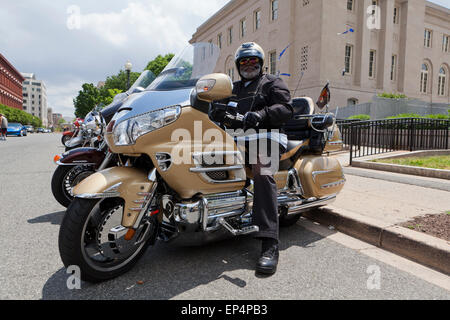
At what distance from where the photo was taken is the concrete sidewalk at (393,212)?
9.36 ft

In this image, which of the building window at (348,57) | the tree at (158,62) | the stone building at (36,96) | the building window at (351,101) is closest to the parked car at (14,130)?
the tree at (158,62)

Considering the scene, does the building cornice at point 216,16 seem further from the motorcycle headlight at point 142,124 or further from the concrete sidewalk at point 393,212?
the motorcycle headlight at point 142,124

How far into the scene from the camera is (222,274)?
2.51 m

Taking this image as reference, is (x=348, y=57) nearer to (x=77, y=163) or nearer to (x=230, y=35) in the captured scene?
(x=230, y=35)

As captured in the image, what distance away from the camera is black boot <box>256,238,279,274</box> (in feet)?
8.25

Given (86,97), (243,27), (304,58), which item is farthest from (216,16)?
(86,97)

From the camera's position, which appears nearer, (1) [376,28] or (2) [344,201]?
(2) [344,201]

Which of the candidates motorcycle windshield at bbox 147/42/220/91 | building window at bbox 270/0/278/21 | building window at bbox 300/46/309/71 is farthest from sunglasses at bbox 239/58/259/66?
building window at bbox 270/0/278/21

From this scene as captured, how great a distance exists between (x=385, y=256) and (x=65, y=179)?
3782mm

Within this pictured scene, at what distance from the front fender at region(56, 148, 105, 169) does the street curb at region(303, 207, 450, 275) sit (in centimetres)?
290

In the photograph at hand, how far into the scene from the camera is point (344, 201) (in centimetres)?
453

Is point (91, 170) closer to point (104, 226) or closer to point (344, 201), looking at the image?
point (104, 226)

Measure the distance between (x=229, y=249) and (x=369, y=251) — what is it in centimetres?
139
